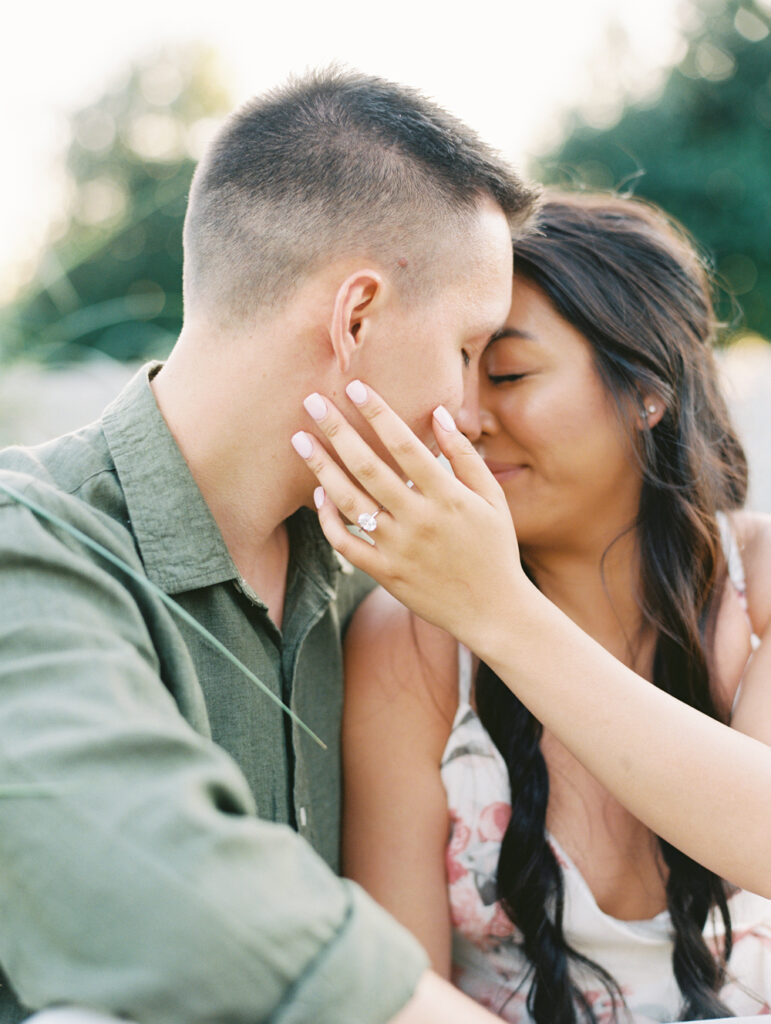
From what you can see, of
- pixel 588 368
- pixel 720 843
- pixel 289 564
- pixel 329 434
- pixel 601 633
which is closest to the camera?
pixel 720 843

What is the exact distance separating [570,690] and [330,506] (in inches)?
23.0

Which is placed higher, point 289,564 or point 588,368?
point 588,368

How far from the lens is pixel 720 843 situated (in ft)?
5.33

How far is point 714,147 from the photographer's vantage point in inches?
597

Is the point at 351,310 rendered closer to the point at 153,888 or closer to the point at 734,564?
the point at 153,888

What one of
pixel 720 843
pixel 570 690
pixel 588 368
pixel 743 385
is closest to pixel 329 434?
pixel 570 690

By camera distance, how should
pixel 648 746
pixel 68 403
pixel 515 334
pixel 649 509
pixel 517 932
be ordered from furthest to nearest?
pixel 68 403 < pixel 649 509 < pixel 515 334 < pixel 517 932 < pixel 648 746

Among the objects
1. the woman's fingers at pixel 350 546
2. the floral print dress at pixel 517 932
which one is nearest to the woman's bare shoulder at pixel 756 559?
the floral print dress at pixel 517 932

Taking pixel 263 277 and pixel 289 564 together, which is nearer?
pixel 263 277

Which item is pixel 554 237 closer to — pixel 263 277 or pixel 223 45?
pixel 263 277

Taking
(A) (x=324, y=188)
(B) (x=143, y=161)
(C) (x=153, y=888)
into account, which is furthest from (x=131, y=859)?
(B) (x=143, y=161)

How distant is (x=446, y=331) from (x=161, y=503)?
2.17 feet

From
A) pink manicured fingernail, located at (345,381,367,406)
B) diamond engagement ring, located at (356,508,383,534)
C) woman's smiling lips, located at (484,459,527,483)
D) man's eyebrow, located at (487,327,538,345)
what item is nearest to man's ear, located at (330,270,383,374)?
pink manicured fingernail, located at (345,381,367,406)

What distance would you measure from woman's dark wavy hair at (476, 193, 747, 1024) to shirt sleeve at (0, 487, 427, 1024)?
110cm
